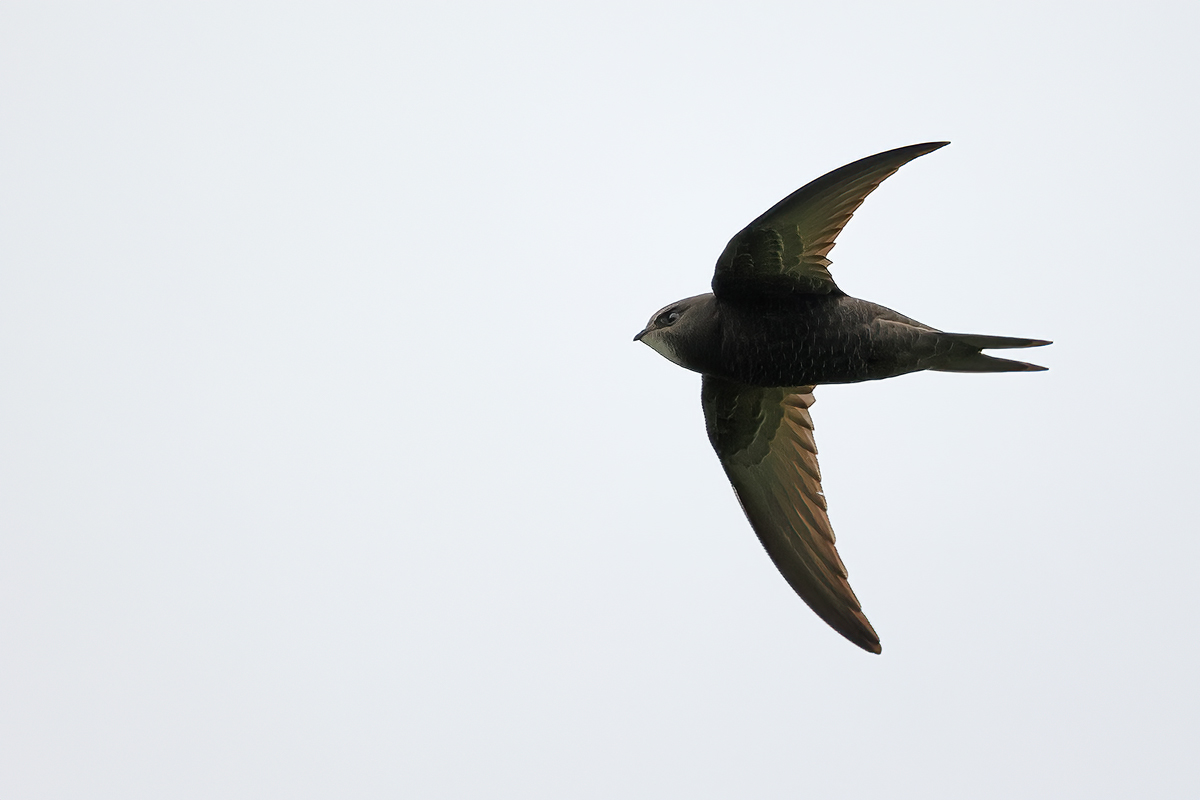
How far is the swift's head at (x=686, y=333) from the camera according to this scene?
20.3 feet

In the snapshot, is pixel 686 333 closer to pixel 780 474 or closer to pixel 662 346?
pixel 662 346

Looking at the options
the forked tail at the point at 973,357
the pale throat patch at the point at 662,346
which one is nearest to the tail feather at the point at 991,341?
the forked tail at the point at 973,357

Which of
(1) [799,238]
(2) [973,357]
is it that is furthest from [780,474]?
(1) [799,238]

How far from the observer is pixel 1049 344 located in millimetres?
5531

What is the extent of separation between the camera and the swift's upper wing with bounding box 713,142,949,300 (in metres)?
5.59

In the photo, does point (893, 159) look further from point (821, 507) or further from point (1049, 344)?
point (821, 507)

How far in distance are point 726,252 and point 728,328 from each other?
414 millimetres

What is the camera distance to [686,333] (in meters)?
6.23

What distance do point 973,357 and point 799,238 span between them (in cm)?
104

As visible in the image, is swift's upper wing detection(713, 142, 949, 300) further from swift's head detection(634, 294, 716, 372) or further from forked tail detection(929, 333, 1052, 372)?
forked tail detection(929, 333, 1052, 372)

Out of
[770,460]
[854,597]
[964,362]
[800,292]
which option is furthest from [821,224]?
[854,597]

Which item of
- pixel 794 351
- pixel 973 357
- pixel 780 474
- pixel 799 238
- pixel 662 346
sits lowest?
pixel 780 474

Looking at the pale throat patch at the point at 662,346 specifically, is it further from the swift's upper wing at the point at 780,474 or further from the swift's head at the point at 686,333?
the swift's upper wing at the point at 780,474

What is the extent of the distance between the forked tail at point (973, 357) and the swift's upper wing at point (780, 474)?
3.24 feet
